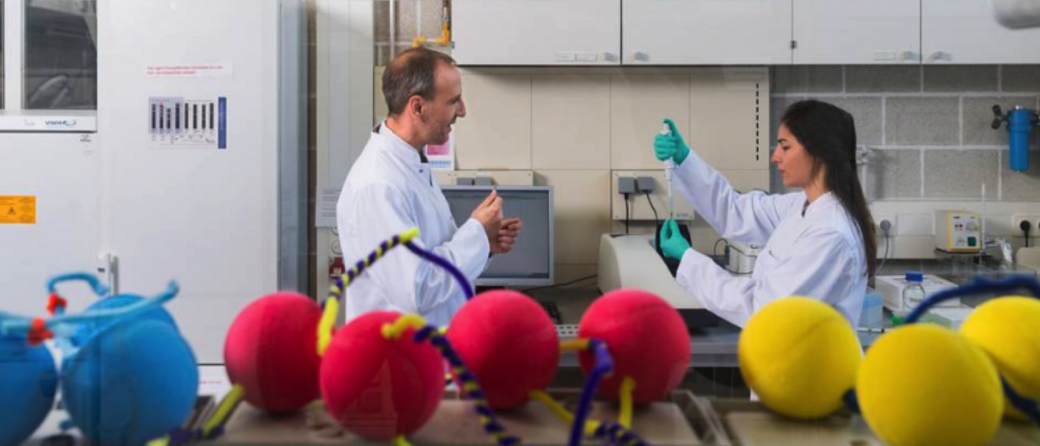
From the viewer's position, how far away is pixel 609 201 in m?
2.86

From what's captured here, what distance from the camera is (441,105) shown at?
1748 mm

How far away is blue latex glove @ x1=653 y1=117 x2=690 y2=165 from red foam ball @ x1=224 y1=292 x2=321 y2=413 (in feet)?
4.68

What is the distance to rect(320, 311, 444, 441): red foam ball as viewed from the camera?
2.38 feet

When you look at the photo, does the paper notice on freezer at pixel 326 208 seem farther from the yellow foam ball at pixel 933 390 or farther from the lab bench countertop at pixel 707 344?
the yellow foam ball at pixel 933 390

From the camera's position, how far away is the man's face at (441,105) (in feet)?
5.70

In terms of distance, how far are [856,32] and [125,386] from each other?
7.53 feet

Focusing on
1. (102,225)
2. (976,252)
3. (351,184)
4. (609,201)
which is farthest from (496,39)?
(976,252)

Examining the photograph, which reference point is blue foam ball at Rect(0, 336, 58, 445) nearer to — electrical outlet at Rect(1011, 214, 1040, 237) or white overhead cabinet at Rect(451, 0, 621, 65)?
white overhead cabinet at Rect(451, 0, 621, 65)

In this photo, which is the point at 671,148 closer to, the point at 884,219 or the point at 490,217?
the point at 490,217

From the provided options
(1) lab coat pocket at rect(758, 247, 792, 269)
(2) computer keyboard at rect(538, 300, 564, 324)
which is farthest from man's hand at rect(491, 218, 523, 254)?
(1) lab coat pocket at rect(758, 247, 792, 269)

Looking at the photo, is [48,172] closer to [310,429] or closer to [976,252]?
[310,429]

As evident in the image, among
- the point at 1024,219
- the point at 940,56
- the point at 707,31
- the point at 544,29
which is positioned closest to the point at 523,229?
the point at 544,29

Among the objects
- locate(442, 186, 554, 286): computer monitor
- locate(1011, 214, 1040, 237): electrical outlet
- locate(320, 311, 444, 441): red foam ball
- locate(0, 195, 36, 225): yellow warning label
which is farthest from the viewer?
locate(1011, 214, 1040, 237): electrical outlet

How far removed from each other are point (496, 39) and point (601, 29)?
0.30 metres
